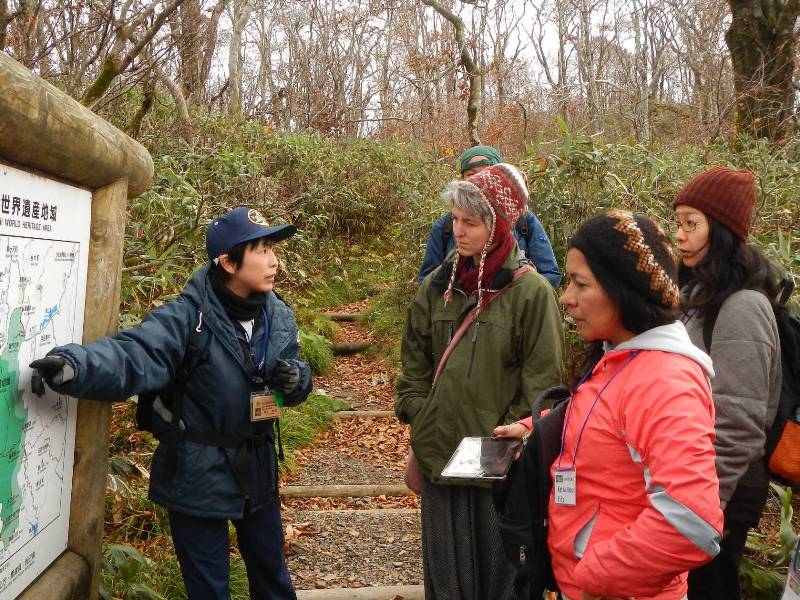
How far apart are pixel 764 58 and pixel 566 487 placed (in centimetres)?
952

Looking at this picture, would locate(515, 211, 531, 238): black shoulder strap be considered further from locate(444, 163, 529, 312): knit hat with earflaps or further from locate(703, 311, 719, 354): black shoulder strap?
locate(703, 311, 719, 354): black shoulder strap

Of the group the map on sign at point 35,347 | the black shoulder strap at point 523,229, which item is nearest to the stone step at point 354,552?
the map on sign at point 35,347

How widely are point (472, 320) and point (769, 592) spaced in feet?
7.34

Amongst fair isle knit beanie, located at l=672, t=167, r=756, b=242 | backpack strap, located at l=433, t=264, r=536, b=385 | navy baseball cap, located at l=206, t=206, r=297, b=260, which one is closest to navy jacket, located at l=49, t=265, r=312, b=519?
navy baseball cap, located at l=206, t=206, r=297, b=260

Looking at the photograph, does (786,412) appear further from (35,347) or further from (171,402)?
(35,347)

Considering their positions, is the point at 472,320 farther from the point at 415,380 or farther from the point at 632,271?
the point at 632,271

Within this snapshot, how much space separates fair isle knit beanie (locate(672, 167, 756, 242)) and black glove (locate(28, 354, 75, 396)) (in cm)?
219

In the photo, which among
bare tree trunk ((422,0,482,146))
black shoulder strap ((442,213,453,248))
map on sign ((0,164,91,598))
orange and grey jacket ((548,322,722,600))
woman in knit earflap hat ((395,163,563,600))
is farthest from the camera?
bare tree trunk ((422,0,482,146))

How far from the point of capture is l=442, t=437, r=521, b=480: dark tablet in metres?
1.98

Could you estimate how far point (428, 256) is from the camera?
4398mm

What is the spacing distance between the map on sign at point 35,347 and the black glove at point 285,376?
75 cm

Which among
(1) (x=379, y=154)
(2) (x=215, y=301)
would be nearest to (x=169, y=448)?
(2) (x=215, y=301)

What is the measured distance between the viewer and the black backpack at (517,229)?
4.25m

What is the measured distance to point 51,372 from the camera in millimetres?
1792
